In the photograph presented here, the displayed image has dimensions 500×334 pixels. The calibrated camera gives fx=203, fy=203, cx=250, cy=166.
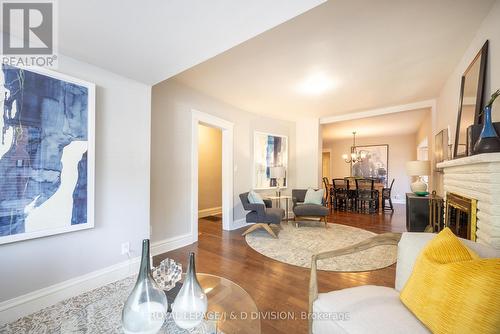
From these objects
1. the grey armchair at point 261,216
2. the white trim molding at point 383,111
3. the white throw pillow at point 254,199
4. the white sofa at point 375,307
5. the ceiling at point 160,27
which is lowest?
the grey armchair at point 261,216

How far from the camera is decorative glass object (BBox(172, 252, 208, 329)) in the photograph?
0.97m

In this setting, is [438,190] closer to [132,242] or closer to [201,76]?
[201,76]

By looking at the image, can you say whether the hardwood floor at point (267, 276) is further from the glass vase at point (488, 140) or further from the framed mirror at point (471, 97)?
the framed mirror at point (471, 97)

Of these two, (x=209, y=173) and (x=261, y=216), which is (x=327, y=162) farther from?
(x=261, y=216)

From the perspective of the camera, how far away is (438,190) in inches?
139

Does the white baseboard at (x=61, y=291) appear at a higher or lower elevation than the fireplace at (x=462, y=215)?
lower

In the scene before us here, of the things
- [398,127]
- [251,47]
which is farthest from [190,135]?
[398,127]

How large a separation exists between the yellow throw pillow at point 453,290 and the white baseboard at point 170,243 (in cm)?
282

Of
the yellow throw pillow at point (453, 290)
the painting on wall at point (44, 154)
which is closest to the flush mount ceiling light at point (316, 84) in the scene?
the yellow throw pillow at point (453, 290)

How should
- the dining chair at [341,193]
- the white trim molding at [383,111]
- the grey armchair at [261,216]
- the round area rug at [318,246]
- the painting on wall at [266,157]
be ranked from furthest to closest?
the dining chair at [341,193] → the painting on wall at [266,157] → the white trim molding at [383,111] → the grey armchair at [261,216] → the round area rug at [318,246]

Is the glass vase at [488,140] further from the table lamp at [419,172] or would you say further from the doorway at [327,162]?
the doorway at [327,162]

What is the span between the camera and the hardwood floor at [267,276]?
1.72 metres

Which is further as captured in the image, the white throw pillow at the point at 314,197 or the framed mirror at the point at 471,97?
the white throw pillow at the point at 314,197

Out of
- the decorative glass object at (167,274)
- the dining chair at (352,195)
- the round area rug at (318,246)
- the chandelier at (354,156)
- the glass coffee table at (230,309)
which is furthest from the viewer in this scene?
the chandelier at (354,156)
